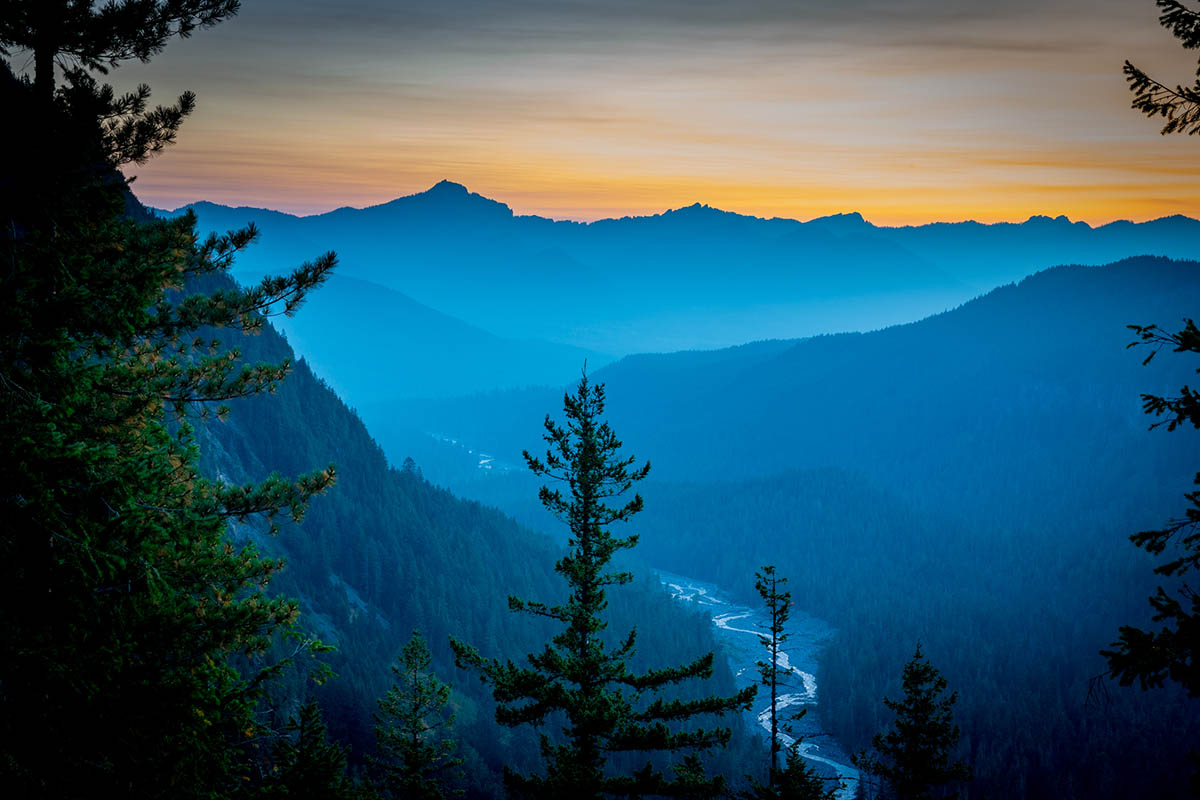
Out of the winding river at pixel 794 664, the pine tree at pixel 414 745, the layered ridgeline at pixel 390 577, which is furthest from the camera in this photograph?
the winding river at pixel 794 664

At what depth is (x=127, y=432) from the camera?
46.6 feet

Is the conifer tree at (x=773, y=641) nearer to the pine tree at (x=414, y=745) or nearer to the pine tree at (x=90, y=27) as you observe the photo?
the pine tree at (x=414, y=745)

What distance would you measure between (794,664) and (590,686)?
498 feet

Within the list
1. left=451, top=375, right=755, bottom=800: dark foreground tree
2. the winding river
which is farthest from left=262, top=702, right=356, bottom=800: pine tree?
Answer: the winding river

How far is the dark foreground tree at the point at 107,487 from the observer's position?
978 cm

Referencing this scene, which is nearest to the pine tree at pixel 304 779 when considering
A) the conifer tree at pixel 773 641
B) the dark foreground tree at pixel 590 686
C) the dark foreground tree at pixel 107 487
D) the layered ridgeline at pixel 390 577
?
the dark foreground tree at pixel 107 487

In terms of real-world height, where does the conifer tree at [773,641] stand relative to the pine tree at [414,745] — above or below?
above

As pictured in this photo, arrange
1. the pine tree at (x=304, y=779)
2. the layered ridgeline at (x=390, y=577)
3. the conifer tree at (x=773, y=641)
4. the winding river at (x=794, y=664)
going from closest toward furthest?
1. the pine tree at (x=304, y=779)
2. the conifer tree at (x=773, y=641)
3. the layered ridgeline at (x=390, y=577)
4. the winding river at (x=794, y=664)

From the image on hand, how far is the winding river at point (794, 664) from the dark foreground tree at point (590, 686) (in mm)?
75738

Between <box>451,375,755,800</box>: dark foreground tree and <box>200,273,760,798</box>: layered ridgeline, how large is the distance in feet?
201

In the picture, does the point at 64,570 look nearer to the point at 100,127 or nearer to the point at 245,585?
the point at 245,585

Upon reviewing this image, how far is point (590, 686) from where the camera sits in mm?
18406

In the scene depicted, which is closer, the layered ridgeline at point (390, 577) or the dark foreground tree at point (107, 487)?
the dark foreground tree at point (107, 487)

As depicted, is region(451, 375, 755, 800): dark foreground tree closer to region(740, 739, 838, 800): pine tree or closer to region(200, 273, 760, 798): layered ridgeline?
region(740, 739, 838, 800): pine tree
